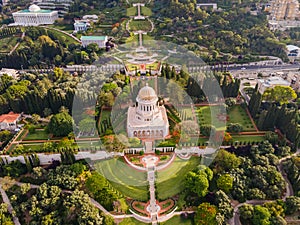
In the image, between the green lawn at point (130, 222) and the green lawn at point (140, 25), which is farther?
the green lawn at point (140, 25)

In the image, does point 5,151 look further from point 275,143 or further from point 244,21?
point 244,21

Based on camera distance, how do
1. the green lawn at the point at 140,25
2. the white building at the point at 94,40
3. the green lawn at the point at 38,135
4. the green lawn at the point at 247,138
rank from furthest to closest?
the green lawn at the point at 140,25 < the white building at the point at 94,40 < the green lawn at the point at 38,135 < the green lawn at the point at 247,138

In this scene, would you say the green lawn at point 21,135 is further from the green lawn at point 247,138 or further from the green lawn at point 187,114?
the green lawn at point 247,138

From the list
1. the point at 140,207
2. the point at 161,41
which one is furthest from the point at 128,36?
the point at 140,207

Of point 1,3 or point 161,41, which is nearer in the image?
point 161,41

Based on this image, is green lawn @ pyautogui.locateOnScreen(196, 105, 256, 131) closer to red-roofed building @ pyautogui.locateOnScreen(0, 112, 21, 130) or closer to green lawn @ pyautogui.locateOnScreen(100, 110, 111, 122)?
green lawn @ pyautogui.locateOnScreen(100, 110, 111, 122)

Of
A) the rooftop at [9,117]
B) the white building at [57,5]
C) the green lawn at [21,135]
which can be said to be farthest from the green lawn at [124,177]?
the white building at [57,5]

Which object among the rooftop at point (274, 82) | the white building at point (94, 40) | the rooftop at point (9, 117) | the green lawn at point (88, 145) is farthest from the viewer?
the white building at point (94, 40)
